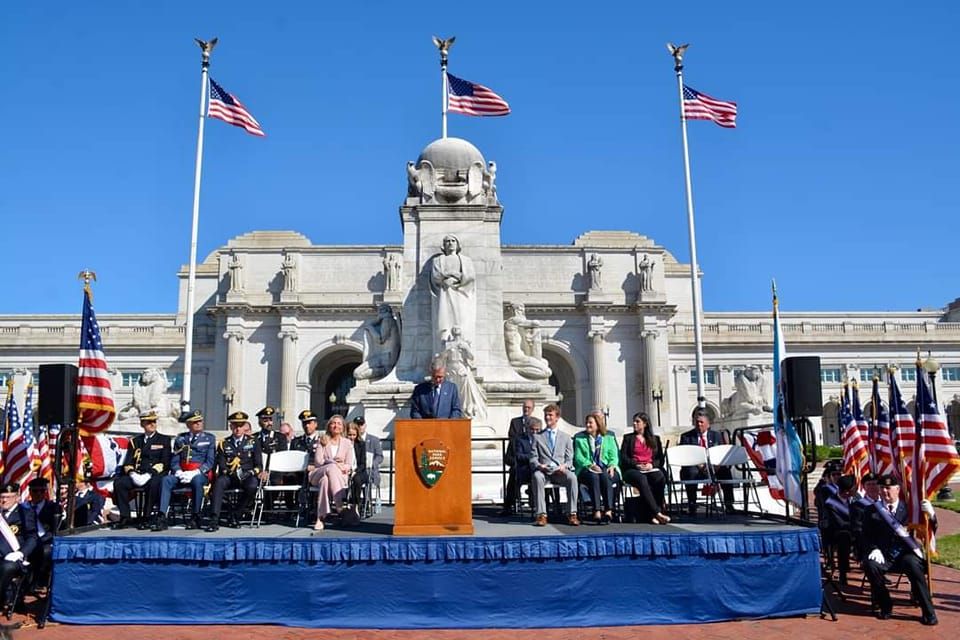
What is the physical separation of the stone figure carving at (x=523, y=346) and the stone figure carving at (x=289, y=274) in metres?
44.5

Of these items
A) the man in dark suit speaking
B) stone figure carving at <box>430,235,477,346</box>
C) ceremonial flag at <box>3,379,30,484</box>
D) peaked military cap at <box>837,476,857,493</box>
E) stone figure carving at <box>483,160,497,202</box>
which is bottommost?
peaked military cap at <box>837,476,857,493</box>

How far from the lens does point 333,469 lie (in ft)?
31.6

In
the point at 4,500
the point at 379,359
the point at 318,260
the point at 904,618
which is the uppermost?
the point at 318,260

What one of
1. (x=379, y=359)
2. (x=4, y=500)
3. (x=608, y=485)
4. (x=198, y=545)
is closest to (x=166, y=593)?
(x=198, y=545)

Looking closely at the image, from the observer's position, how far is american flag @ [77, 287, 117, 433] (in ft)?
30.2

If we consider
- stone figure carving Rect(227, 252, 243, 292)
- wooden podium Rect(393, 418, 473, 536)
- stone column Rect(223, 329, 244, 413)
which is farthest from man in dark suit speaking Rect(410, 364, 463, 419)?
stone figure carving Rect(227, 252, 243, 292)

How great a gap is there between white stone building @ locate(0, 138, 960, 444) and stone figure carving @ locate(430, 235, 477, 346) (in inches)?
1635

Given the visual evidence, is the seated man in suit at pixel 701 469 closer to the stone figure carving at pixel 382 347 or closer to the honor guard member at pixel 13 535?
the stone figure carving at pixel 382 347

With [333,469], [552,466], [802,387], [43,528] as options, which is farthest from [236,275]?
[802,387]

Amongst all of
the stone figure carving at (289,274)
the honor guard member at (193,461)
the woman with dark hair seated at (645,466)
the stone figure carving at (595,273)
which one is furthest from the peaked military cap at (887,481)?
the stone figure carving at (289,274)

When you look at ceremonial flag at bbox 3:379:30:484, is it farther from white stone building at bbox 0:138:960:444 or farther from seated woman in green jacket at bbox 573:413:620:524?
white stone building at bbox 0:138:960:444

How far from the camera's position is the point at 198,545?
775 cm

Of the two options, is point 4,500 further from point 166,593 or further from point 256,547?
point 256,547

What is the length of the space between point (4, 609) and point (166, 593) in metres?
1.83
